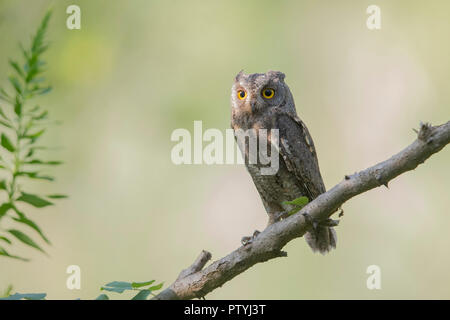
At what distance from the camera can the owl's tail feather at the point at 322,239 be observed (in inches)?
182

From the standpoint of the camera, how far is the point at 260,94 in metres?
4.85

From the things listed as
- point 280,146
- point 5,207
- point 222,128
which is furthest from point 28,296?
point 222,128

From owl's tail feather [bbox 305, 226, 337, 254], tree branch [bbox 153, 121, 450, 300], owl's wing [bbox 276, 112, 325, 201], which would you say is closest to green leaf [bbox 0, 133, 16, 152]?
tree branch [bbox 153, 121, 450, 300]

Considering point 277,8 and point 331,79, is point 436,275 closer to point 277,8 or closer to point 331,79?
point 331,79

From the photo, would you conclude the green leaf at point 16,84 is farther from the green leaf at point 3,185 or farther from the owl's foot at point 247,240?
the owl's foot at point 247,240

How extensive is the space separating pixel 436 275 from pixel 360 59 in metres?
4.08

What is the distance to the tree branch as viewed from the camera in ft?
8.36

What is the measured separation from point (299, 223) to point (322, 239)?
171cm

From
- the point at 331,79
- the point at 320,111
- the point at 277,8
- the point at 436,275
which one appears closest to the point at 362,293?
the point at 436,275

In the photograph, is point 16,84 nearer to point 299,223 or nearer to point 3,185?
point 3,185

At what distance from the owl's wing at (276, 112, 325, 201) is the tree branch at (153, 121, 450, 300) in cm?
143

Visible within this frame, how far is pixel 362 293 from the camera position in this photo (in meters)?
8.15
